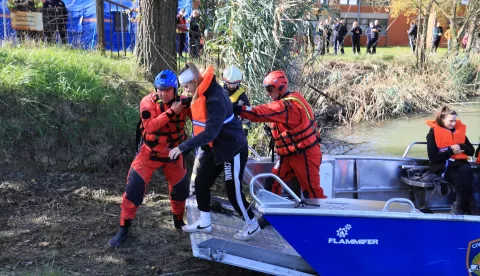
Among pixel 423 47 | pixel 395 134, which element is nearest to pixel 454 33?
pixel 423 47

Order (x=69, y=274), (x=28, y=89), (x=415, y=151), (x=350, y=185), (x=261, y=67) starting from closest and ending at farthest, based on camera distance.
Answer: (x=69, y=274), (x=350, y=185), (x=28, y=89), (x=261, y=67), (x=415, y=151)

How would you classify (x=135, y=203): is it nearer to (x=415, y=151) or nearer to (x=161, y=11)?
(x=161, y=11)

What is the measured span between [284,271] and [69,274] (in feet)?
5.86

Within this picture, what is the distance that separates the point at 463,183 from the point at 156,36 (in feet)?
16.6

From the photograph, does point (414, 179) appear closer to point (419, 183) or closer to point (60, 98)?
point (419, 183)

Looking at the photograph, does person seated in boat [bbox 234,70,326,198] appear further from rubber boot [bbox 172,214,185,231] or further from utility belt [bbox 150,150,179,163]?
rubber boot [bbox 172,214,185,231]

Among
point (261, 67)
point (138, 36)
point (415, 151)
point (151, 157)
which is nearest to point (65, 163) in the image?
point (151, 157)

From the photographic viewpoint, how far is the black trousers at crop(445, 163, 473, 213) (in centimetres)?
504

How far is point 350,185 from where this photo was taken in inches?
225

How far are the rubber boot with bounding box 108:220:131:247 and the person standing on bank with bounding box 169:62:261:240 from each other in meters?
0.61

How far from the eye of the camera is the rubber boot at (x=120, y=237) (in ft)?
14.6

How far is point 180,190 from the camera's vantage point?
4.65 m

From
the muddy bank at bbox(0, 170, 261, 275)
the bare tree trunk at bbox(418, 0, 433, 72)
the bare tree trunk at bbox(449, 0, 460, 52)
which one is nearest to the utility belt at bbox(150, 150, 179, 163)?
the muddy bank at bbox(0, 170, 261, 275)

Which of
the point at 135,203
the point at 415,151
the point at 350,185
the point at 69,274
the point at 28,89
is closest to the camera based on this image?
the point at 69,274
